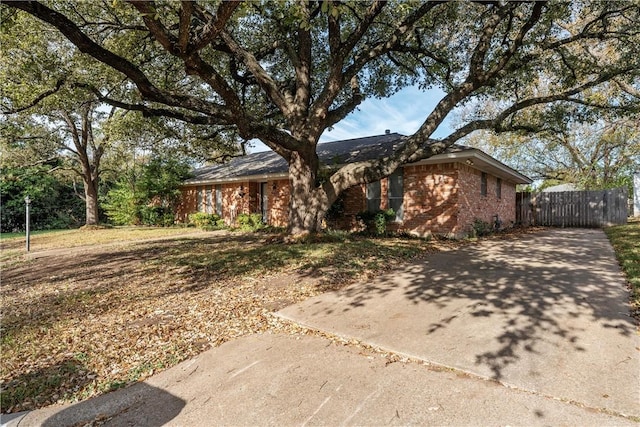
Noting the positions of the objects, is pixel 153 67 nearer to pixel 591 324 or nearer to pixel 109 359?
pixel 109 359

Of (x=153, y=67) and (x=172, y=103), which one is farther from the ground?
(x=153, y=67)

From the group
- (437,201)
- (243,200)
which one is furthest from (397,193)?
(243,200)

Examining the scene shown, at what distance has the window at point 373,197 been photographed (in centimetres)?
1168

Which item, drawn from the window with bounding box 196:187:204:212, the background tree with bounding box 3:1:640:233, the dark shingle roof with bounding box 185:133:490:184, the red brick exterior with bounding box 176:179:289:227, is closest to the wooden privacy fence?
the background tree with bounding box 3:1:640:233

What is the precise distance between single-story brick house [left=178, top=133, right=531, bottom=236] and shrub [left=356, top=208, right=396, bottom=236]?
393 millimetres

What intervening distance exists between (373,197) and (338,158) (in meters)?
2.13

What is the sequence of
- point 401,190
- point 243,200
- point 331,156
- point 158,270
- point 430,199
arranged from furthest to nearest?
point 243,200
point 331,156
point 401,190
point 430,199
point 158,270

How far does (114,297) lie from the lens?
15.8ft

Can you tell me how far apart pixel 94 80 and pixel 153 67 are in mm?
1730

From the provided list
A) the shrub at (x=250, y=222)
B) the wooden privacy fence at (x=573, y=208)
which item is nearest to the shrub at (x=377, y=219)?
the shrub at (x=250, y=222)

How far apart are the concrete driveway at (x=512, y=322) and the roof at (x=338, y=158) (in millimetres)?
4857

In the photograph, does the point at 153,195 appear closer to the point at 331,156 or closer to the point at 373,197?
the point at 331,156

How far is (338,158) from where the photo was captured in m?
12.6

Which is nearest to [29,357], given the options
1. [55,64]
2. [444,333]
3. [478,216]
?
[444,333]
